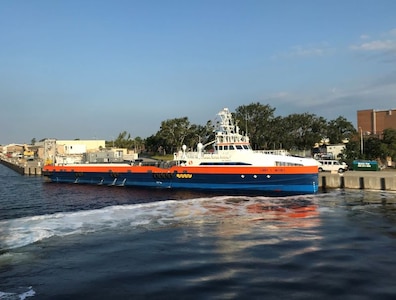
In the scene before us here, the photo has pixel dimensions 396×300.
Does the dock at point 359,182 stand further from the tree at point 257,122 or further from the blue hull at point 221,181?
the tree at point 257,122

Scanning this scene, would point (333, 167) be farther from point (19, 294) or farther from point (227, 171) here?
point (19, 294)

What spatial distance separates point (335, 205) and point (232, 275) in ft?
63.3

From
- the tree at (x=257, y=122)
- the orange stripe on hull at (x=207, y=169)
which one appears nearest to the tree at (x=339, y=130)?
the tree at (x=257, y=122)

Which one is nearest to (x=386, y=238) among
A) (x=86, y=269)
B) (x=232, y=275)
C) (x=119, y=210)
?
(x=232, y=275)

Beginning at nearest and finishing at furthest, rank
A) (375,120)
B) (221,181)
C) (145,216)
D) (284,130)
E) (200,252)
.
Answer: (200,252) < (145,216) < (221,181) < (284,130) < (375,120)

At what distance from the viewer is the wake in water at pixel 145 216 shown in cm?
2000

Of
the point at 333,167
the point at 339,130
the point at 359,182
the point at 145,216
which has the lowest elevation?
the point at 145,216

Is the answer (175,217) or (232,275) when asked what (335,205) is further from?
(232,275)

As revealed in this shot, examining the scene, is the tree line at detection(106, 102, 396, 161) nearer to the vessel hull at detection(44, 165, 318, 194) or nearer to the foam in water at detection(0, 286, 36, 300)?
the vessel hull at detection(44, 165, 318, 194)

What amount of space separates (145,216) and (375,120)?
10308 centimetres

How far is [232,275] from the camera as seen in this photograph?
12.8 meters

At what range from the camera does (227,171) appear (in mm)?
40812

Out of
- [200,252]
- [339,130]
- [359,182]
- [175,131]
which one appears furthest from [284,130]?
[200,252]

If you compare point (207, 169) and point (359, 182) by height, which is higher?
point (207, 169)
